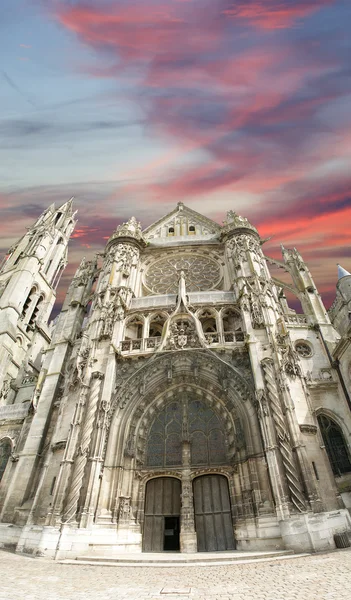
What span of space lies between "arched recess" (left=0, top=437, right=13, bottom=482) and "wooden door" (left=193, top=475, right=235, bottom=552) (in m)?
11.4

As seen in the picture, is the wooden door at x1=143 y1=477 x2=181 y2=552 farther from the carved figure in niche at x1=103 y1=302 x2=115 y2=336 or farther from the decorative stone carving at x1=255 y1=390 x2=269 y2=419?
A: the carved figure in niche at x1=103 y1=302 x2=115 y2=336

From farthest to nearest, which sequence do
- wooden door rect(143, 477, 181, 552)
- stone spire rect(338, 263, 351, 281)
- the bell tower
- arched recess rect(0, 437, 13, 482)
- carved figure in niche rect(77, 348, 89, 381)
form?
the bell tower < stone spire rect(338, 263, 351, 281) < arched recess rect(0, 437, 13, 482) < carved figure in niche rect(77, 348, 89, 381) < wooden door rect(143, 477, 181, 552)

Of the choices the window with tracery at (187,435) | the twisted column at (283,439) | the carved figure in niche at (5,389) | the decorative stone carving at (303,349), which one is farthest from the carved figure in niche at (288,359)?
the carved figure in niche at (5,389)

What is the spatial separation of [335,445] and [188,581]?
A: 1066 centimetres

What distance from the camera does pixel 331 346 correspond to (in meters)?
17.3

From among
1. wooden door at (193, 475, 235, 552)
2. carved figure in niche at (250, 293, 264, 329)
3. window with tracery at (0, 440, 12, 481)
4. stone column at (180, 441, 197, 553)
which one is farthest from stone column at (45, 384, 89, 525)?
carved figure in niche at (250, 293, 264, 329)

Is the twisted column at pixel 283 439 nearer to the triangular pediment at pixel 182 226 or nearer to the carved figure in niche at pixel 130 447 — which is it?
the carved figure in niche at pixel 130 447

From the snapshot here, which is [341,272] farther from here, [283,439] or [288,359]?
[283,439]

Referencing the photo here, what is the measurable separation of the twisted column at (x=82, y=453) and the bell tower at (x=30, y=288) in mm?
12320

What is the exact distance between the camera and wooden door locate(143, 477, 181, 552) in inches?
486

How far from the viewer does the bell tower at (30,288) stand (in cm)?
2653

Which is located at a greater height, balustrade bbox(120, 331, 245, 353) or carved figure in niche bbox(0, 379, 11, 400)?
carved figure in niche bbox(0, 379, 11, 400)

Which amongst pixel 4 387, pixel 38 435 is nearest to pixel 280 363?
pixel 38 435

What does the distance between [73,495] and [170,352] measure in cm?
699
